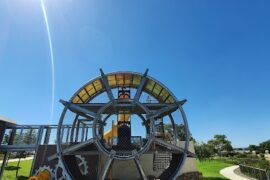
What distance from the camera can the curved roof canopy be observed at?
37.4 ft

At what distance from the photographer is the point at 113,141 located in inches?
513

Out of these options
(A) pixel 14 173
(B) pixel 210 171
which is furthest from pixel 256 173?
(A) pixel 14 173

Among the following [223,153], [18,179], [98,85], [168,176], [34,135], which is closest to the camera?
[168,176]

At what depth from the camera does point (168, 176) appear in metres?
10.3

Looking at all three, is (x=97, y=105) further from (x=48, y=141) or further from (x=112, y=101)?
(x=48, y=141)

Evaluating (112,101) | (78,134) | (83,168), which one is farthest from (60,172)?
(112,101)

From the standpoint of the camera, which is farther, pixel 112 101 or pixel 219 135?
pixel 219 135

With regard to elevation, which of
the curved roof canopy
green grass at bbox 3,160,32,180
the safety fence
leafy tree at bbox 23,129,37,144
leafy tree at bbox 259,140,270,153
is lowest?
green grass at bbox 3,160,32,180

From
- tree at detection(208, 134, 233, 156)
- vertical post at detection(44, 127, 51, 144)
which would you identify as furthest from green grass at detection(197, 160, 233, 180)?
tree at detection(208, 134, 233, 156)

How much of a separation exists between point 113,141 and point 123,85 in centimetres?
393

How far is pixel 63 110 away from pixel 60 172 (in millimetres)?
4891

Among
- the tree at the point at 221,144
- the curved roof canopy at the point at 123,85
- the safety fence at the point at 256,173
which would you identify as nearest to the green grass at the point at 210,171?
the safety fence at the point at 256,173

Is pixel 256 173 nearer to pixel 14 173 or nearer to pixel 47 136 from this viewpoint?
pixel 47 136

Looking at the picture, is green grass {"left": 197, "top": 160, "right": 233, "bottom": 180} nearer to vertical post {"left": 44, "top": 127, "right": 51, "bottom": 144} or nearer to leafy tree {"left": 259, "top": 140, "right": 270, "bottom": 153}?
vertical post {"left": 44, "top": 127, "right": 51, "bottom": 144}
